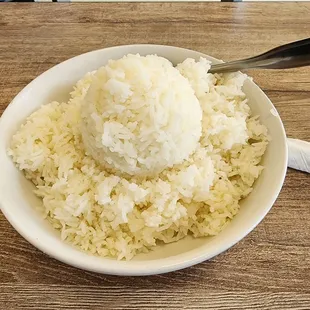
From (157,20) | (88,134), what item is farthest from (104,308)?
(157,20)

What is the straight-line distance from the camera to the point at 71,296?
0.83 m

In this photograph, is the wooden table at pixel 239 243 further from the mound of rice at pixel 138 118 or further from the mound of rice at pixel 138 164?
the mound of rice at pixel 138 118

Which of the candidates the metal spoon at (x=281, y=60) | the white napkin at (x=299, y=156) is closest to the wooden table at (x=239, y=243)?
the white napkin at (x=299, y=156)

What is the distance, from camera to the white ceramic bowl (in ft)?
2.39

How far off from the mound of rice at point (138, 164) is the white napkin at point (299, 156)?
12 cm

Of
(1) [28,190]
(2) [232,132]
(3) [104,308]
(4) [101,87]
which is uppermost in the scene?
(4) [101,87]

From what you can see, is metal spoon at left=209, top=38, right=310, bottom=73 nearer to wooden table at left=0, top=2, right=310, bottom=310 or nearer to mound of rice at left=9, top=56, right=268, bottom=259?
mound of rice at left=9, top=56, right=268, bottom=259

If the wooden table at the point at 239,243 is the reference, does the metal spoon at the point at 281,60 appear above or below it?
above

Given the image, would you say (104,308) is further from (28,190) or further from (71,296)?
(28,190)

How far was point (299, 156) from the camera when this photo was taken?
3.29 ft

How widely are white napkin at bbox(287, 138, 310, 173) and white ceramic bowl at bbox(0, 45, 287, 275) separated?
0.12 metres

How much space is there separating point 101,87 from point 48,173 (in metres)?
0.22

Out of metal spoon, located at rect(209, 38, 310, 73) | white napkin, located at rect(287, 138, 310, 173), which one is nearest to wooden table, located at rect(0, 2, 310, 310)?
white napkin, located at rect(287, 138, 310, 173)

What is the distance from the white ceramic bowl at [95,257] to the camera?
2.39ft
